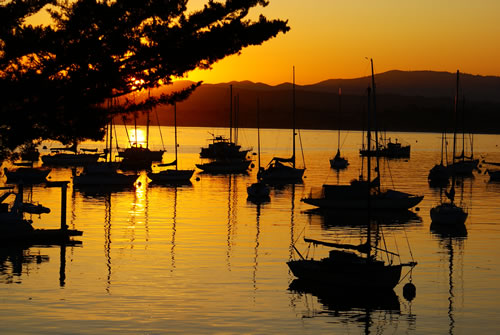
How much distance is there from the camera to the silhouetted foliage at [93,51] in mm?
16406

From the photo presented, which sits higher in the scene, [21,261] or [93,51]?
[93,51]

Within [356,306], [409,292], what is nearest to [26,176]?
[356,306]

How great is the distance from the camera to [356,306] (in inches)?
1410

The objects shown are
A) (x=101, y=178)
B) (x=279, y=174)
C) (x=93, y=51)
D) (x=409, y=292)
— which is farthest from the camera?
(x=279, y=174)

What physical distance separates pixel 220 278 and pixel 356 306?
8368 millimetres

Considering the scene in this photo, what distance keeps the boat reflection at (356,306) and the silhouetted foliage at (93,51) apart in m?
18.2

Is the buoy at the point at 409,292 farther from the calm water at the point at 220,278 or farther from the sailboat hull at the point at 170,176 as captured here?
the sailboat hull at the point at 170,176

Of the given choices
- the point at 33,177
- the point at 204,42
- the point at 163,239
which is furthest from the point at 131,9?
Answer: the point at 33,177

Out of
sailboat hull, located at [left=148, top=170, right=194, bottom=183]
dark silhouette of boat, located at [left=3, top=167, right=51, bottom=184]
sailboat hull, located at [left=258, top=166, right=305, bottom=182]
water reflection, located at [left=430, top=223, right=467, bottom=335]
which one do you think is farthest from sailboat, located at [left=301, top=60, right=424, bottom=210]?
dark silhouette of boat, located at [left=3, top=167, right=51, bottom=184]

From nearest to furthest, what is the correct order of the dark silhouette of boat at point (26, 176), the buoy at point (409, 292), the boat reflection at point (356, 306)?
the boat reflection at point (356, 306), the buoy at point (409, 292), the dark silhouette of boat at point (26, 176)

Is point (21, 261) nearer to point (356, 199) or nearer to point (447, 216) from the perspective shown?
point (447, 216)

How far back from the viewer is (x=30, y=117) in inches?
656

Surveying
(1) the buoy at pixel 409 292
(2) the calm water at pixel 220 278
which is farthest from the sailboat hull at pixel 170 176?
(1) the buoy at pixel 409 292

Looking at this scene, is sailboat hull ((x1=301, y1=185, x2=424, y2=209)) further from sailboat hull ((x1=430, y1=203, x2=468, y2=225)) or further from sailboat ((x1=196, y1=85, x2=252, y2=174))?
sailboat ((x1=196, y1=85, x2=252, y2=174))
